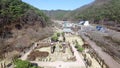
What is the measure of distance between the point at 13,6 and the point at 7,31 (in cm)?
1213

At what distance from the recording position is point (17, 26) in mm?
44250

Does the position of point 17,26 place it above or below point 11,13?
below

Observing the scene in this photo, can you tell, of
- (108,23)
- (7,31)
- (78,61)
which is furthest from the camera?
(108,23)

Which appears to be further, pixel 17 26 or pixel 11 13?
pixel 11 13

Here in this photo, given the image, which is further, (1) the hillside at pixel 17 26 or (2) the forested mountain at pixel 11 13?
(2) the forested mountain at pixel 11 13

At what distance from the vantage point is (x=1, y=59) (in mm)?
24016

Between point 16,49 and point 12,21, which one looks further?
point 12,21

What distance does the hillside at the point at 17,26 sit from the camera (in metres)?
32.6

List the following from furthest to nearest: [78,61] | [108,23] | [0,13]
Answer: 1. [108,23]
2. [0,13]
3. [78,61]

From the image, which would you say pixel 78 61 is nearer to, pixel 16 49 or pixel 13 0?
pixel 16 49

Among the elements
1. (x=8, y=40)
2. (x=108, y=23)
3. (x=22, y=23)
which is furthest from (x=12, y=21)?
(x=108, y=23)

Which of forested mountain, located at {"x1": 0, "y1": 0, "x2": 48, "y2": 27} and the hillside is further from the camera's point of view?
forested mountain, located at {"x1": 0, "y1": 0, "x2": 48, "y2": 27}

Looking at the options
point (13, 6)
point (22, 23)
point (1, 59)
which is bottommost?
point (1, 59)

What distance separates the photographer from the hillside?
107 ft
